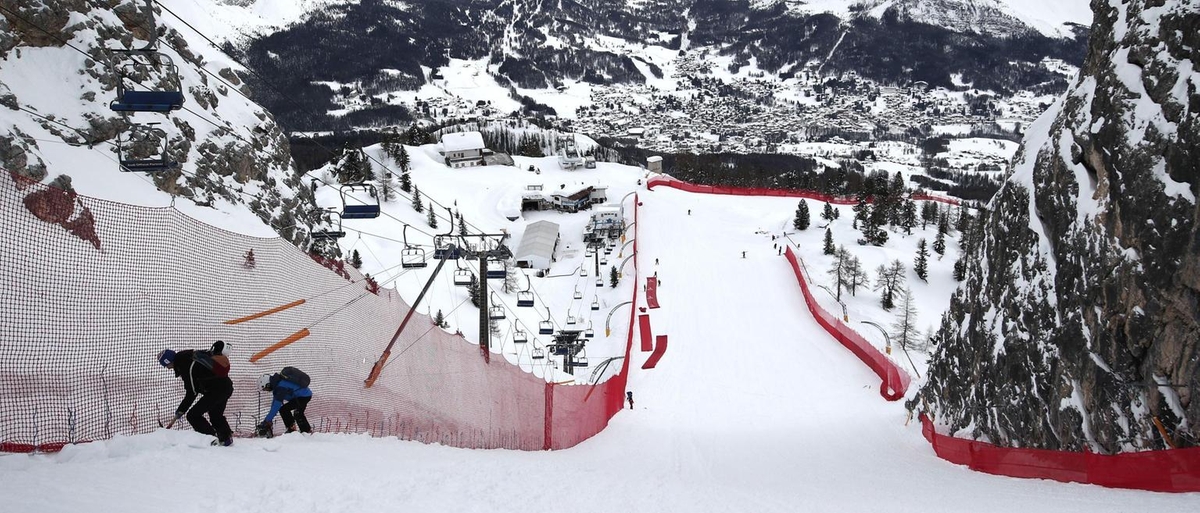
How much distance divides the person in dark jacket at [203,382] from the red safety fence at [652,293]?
101 ft

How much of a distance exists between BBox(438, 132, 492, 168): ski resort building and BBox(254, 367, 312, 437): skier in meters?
90.8

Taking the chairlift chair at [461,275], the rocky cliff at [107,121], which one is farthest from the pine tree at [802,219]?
the rocky cliff at [107,121]

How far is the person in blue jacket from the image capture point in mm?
8469

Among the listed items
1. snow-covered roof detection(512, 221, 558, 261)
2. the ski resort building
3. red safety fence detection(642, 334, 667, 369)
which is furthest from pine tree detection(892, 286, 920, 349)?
the ski resort building

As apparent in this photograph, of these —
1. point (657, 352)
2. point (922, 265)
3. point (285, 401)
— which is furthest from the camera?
point (922, 265)

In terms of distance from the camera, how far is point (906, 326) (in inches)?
1596

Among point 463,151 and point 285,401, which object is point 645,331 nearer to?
point 285,401

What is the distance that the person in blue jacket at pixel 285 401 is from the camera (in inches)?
333

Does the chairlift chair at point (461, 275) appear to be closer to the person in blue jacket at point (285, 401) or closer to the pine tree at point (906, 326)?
the person in blue jacket at point (285, 401)

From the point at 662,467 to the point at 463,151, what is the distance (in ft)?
298

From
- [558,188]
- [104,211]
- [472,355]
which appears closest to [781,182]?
[558,188]

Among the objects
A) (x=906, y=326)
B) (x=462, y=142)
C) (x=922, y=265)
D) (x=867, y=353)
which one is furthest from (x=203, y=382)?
(x=462, y=142)

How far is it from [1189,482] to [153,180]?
1356 inches

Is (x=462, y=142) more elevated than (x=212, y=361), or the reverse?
(x=212, y=361)
